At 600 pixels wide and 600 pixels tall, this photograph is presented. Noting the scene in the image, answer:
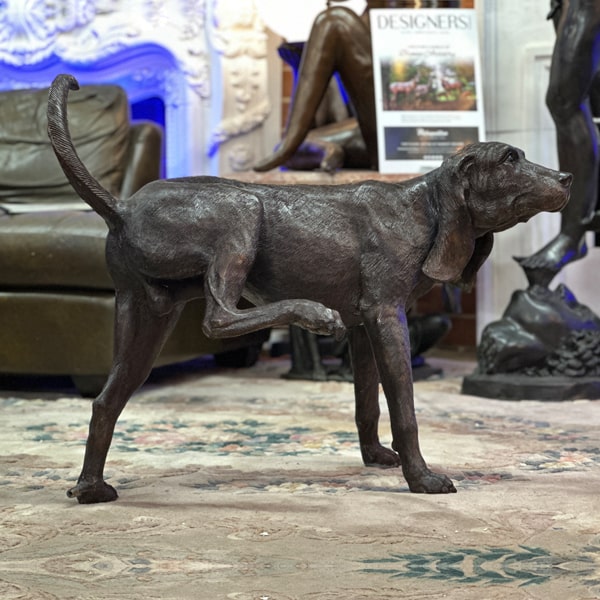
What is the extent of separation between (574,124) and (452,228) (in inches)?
57.5

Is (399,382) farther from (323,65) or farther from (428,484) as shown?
(323,65)

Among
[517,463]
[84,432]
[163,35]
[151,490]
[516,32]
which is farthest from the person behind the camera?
[163,35]

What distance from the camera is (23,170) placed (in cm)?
370

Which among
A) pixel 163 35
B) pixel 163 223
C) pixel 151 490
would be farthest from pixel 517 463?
pixel 163 35

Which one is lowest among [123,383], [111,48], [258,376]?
[258,376]

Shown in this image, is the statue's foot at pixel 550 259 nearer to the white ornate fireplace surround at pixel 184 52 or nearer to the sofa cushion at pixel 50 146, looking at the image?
the sofa cushion at pixel 50 146

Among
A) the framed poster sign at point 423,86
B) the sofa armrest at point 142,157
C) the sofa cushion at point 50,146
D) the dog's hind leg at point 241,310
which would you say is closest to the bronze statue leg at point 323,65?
the framed poster sign at point 423,86

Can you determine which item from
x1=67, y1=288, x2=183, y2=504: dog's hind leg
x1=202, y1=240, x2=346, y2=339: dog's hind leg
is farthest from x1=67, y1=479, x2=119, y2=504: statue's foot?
x1=202, y1=240, x2=346, y2=339: dog's hind leg

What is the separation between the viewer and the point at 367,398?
2.10m

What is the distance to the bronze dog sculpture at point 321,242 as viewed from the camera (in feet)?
5.92

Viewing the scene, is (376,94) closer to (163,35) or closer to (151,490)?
(163,35)

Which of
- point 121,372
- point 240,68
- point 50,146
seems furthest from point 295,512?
point 240,68

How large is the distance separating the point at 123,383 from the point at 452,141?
2.00m

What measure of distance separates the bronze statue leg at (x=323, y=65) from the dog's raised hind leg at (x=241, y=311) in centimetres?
176
